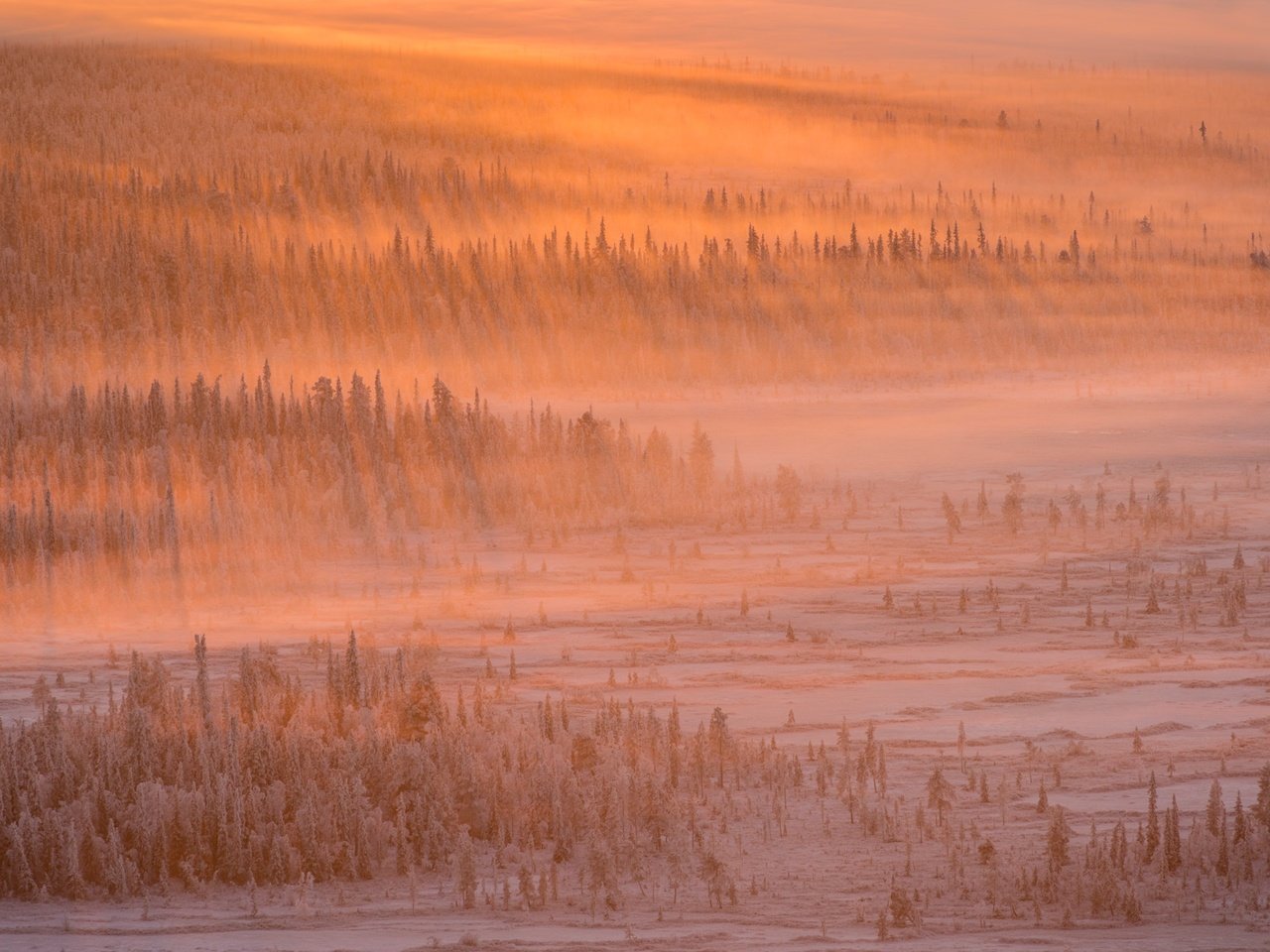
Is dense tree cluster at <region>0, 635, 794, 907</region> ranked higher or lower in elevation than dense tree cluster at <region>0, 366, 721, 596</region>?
lower

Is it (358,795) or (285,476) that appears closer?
(358,795)

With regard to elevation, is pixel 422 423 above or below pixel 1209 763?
above

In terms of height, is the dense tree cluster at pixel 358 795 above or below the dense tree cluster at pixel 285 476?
below

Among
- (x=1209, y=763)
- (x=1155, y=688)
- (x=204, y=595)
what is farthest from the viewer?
(x=204, y=595)

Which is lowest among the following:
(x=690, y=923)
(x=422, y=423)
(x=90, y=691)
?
(x=690, y=923)

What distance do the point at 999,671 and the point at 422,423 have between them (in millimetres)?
35082

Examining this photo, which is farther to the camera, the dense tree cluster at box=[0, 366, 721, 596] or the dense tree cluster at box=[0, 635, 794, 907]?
the dense tree cluster at box=[0, 366, 721, 596]

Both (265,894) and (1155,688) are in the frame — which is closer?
(265,894)

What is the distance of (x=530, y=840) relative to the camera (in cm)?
1880

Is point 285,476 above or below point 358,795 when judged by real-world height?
above

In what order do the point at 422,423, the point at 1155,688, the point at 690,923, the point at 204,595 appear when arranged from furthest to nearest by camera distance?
1. the point at 422,423
2. the point at 204,595
3. the point at 1155,688
4. the point at 690,923

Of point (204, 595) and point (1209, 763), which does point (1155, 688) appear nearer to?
point (1209, 763)

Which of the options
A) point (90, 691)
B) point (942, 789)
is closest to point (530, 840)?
point (942, 789)

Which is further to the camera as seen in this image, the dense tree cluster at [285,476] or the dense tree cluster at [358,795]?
the dense tree cluster at [285,476]
